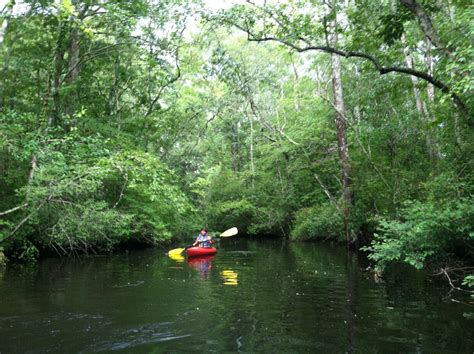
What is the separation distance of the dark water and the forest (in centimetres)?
111

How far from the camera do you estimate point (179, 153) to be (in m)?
31.4

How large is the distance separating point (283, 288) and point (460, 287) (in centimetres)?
374

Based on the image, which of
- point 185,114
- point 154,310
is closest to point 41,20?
point 185,114

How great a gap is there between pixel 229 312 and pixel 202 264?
7241 mm

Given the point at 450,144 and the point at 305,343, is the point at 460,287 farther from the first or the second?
the point at 305,343

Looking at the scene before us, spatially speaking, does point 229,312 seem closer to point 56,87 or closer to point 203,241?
point 203,241

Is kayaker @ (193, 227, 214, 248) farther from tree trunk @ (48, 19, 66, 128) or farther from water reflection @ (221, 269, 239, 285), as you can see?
tree trunk @ (48, 19, 66, 128)

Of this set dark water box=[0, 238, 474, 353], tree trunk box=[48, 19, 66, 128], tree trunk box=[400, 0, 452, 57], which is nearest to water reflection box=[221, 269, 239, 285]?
dark water box=[0, 238, 474, 353]

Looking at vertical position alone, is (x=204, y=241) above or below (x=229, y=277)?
above

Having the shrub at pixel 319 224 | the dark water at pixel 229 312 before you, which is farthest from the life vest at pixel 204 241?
the shrub at pixel 319 224

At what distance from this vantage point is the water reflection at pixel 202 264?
12516 millimetres

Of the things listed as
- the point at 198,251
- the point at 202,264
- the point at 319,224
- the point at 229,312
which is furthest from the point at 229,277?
the point at 319,224

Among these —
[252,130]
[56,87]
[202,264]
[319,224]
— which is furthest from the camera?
[252,130]

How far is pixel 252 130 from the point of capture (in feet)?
102
